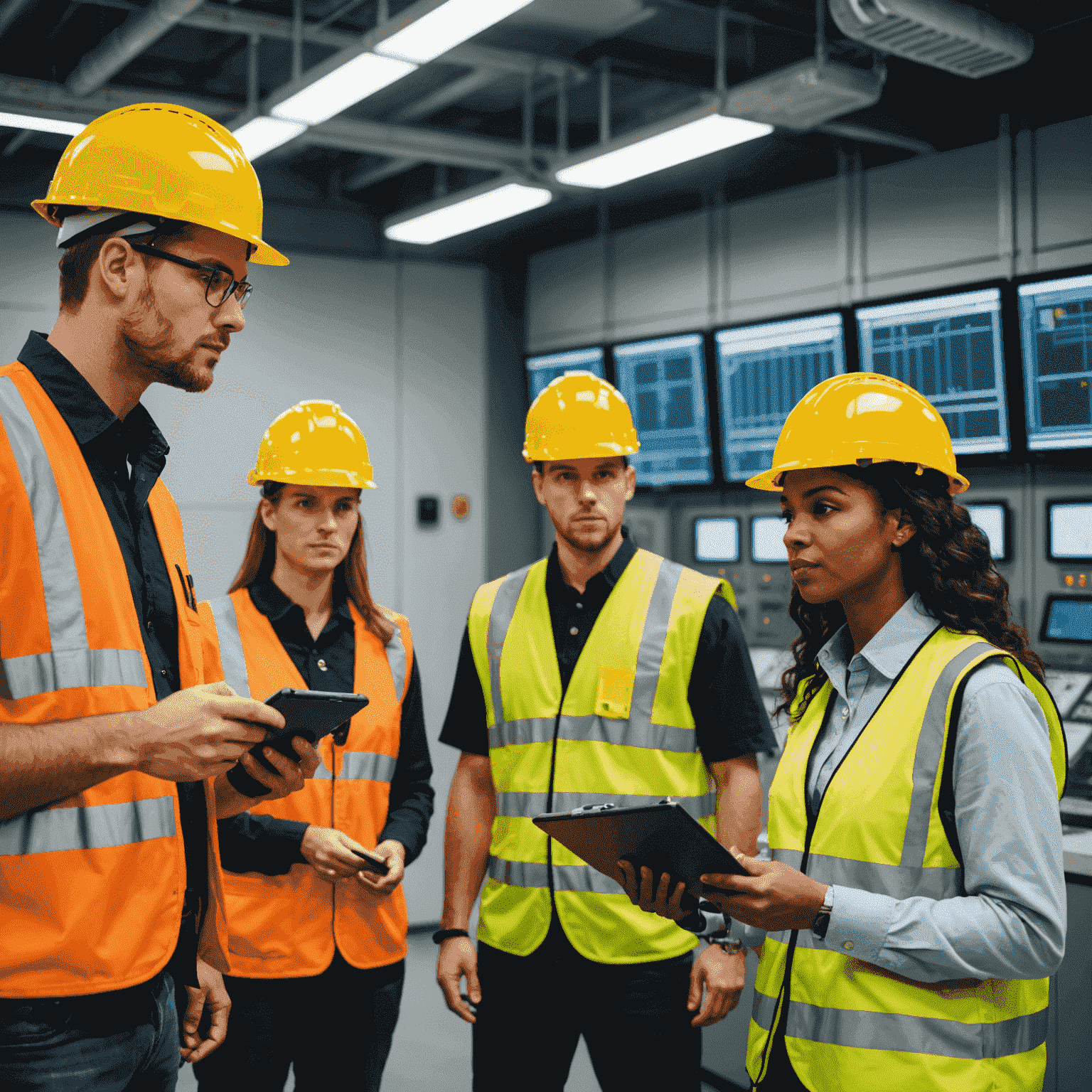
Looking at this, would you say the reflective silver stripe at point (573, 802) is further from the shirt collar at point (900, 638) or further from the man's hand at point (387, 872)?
the shirt collar at point (900, 638)

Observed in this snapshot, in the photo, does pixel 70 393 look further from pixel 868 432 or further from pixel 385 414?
pixel 385 414

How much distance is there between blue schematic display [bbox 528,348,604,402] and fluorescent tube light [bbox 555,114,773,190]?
1034 millimetres

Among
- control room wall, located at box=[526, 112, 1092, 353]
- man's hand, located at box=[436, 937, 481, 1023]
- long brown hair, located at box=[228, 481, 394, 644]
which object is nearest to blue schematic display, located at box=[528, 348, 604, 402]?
control room wall, located at box=[526, 112, 1092, 353]

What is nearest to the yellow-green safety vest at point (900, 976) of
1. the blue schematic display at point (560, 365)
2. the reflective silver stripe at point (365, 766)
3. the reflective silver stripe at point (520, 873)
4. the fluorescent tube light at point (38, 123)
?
the reflective silver stripe at point (520, 873)

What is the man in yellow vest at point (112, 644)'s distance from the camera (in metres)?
1.19

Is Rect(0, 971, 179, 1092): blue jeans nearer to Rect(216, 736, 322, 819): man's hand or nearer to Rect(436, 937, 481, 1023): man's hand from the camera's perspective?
Rect(216, 736, 322, 819): man's hand

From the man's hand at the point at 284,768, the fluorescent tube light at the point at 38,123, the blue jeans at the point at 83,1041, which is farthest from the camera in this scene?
the fluorescent tube light at the point at 38,123

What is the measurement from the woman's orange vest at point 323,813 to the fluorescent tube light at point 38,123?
6.70 feet

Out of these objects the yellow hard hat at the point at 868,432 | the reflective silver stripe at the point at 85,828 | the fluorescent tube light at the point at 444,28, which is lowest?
the reflective silver stripe at the point at 85,828

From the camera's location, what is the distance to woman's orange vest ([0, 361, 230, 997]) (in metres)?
1.19

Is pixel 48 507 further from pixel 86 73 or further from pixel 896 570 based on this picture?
pixel 86 73

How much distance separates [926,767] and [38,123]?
3436mm

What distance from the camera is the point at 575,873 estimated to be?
209cm

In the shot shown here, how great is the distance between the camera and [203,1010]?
1.66m
